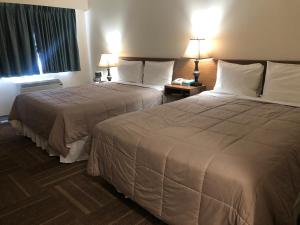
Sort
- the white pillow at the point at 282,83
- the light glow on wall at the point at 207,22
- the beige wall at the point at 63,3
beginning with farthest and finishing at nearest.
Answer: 1. the beige wall at the point at 63,3
2. the light glow on wall at the point at 207,22
3. the white pillow at the point at 282,83

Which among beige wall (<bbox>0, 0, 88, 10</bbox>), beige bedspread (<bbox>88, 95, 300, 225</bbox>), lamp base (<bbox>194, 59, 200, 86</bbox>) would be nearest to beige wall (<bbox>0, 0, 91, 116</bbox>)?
beige wall (<bbox>0, 0, 88, 10</bbox>)

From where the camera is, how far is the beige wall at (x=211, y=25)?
99.1 inches

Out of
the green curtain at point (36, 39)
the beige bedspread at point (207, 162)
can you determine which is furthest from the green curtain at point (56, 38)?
the beige bedspread at point (207, 162)

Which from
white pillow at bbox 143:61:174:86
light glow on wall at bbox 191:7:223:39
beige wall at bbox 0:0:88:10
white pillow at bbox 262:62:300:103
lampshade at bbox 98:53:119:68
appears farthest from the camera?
lampshade at bbox 98:53:119:68

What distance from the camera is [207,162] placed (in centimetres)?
128

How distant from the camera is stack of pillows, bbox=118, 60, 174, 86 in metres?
3.52

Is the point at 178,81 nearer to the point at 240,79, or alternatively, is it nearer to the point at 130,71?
the point at 240,79

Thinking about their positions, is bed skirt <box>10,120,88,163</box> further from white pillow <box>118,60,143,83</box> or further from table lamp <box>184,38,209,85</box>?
table lamp <box>184,38,209,85</box>

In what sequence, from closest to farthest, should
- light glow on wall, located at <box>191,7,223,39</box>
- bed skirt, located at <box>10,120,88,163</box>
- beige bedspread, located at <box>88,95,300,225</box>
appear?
beige bedspread, located at <box>88,95,300,225</box>, bed skirt, located at <box>10,120,88,163</box>, light glow on wall, located at <box>191,7,223,39</box>

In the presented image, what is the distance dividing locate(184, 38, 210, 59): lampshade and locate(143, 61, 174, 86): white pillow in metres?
0.46

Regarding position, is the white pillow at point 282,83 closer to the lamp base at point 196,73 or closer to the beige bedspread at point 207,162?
the beige bedspread at point 207,162

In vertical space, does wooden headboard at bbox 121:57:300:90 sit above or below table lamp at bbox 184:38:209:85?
below

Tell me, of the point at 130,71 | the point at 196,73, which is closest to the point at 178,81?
the point at 196,73

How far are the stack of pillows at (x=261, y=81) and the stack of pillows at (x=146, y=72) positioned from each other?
85cm
